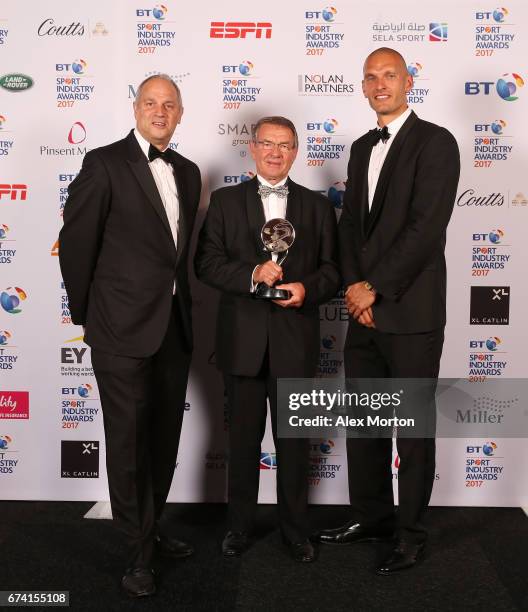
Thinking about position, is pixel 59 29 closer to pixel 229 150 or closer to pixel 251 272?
pixel 229 150

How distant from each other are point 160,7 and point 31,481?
2.58m

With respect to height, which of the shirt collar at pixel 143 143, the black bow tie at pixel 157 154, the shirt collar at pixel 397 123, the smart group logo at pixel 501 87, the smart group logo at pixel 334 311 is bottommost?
the smart group logo at pixel 334 311

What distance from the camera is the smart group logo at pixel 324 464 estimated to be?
3.78 meters

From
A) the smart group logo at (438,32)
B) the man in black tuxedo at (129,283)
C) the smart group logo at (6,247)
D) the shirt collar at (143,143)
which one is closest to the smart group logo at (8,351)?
the smart group logo at (6,247)

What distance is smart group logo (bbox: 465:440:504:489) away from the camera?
3.76 meters

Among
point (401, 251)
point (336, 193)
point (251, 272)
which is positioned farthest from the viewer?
point (336, 193)

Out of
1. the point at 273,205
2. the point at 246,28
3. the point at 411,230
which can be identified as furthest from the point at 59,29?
the point at 411,230

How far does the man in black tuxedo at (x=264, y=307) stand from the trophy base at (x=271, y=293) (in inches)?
1.4

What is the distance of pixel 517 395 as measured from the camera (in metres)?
3.72

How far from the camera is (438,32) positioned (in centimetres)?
355

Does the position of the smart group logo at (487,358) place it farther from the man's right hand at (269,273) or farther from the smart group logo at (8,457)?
the smart group logo at (8,457)

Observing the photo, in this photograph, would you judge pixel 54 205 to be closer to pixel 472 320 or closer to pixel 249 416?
pixel 249 416

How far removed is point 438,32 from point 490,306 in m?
1.42

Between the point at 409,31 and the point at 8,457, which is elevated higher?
the point at 409,31
